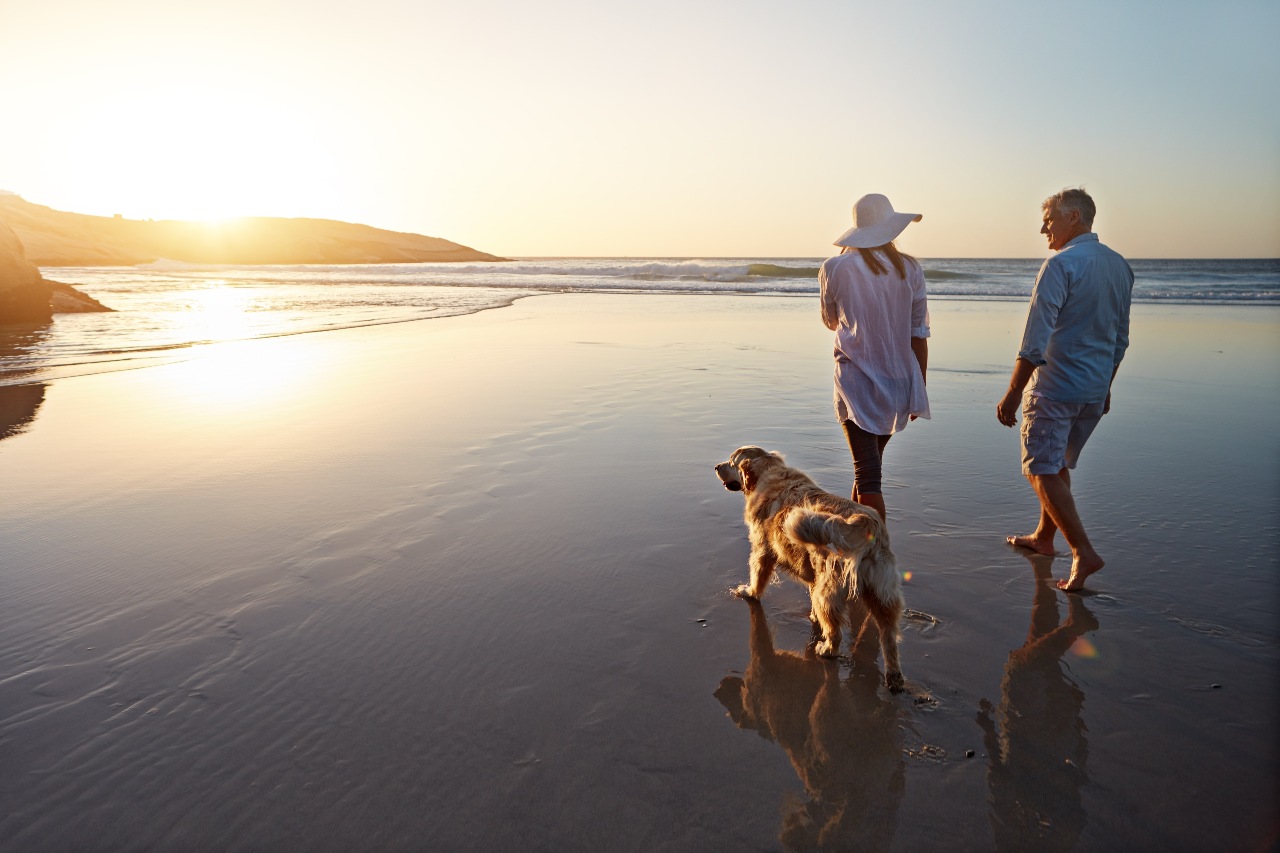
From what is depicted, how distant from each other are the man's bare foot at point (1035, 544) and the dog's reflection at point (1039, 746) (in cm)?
81

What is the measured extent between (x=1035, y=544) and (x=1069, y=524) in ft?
1.48

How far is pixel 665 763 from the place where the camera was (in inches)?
95.3

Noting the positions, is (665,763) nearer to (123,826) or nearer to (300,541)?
(123,826)

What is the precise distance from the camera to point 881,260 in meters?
3.65

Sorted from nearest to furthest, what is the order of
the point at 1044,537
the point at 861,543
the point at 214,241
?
the point at 861,543
the point at 1044,537
the point at 214,241

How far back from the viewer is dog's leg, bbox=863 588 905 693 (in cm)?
288

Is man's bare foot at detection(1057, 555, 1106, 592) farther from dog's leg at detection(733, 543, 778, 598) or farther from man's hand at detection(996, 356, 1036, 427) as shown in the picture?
dog's leg at detection(733, 543, 778, 598)

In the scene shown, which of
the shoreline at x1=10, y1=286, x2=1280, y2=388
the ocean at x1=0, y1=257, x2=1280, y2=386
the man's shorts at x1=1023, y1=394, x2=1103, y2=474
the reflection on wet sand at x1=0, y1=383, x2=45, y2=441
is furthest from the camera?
the ocean at x1=0, y1=257, x2=1280, y2=386

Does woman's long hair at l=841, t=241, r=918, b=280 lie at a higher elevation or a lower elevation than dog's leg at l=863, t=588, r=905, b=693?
higher

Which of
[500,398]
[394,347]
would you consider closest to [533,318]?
[394,347]

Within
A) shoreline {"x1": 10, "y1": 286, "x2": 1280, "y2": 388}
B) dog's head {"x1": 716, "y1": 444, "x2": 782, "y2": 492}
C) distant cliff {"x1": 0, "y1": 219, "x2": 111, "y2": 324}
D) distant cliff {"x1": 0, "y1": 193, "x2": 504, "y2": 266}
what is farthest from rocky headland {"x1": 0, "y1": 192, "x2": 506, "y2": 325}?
dog's head {"x1": 716, "y1": 444, "x2": 782, "y2": 492}

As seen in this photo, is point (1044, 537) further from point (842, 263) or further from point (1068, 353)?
point (842, 263)

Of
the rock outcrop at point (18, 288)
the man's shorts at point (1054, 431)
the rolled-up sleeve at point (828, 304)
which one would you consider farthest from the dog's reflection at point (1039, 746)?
the rock outcrop at point (18, 288)

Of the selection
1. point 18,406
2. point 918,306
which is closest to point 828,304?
point 918,306
